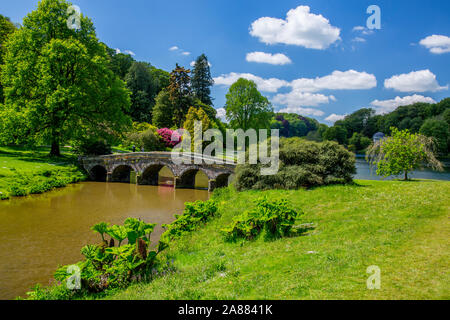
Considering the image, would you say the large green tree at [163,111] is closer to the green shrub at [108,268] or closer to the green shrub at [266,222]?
the green shrub at [266,222]

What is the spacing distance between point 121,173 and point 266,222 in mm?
24188

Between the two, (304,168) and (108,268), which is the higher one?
(304,168)

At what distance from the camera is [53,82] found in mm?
24922

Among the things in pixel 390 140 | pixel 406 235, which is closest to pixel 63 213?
pixel 406 235

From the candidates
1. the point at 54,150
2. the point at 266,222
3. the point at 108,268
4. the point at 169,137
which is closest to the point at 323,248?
the point at 266,222

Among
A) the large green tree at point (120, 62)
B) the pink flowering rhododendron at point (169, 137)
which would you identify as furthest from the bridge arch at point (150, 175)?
the large green tree at point (120, 62)

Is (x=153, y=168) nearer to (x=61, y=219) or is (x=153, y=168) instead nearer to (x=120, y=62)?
(x=61, y=219)

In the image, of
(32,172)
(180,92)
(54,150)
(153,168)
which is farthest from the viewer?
(180,92)

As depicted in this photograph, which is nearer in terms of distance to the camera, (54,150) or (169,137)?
(54,150)

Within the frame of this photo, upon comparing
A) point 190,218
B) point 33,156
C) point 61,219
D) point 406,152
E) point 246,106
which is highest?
point 246,106

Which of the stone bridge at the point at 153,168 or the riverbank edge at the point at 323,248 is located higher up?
the stone bridge at the point at 153,168

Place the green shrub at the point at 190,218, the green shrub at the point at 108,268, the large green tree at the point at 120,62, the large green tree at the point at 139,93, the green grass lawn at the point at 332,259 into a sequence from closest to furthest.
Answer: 1. the green grass lawn at the point at 332,259
2. the green shrub at the point at 108,268
3. the green shrub at the point at 190,218
4. the large green tree at the point at 139,93
5. the large green tree at the point at 120,62

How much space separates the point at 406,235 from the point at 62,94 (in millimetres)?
26401

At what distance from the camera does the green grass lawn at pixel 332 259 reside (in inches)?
169
